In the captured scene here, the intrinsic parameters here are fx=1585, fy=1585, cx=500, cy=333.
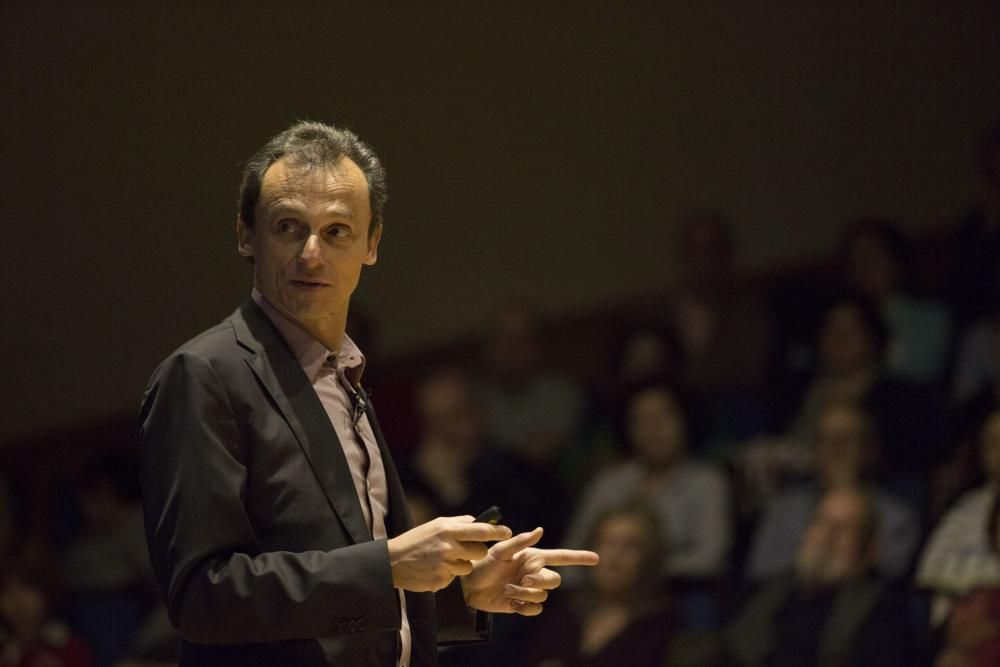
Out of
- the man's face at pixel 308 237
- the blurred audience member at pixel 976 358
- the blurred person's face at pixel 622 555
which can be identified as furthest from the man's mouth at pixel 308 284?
the blurred audience member at pixel 976 358

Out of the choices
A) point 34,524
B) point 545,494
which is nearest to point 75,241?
point 34,524

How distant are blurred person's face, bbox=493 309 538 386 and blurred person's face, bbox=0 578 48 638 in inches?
58.6

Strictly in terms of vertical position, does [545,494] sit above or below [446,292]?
below

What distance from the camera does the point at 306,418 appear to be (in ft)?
5.43

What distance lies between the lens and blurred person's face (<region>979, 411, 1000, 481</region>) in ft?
11.8

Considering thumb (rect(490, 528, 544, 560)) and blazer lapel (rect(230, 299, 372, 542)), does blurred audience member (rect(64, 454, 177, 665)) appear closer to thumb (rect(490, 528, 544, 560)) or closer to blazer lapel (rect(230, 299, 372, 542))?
thumb (rect(490, 528, 544, 560))

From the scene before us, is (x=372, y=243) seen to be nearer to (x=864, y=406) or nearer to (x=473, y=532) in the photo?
(x=473, y=532)

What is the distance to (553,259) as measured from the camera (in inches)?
217

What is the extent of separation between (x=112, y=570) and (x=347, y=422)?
10.1 feet

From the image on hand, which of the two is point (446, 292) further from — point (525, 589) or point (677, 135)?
point (525, 589)

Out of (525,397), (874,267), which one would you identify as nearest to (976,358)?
(874,267)

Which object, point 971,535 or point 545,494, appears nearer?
point 971,535

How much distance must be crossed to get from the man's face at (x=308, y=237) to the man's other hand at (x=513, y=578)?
13.7 inches

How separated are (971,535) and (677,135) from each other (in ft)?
7.40
